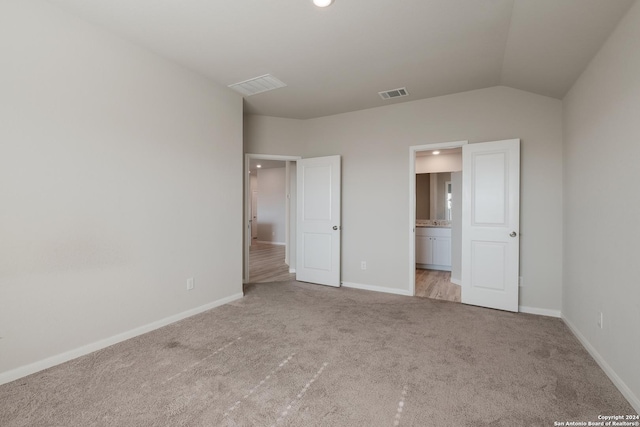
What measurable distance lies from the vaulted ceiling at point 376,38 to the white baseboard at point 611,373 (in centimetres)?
237

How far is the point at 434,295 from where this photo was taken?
420 centimetres

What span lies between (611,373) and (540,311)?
1424 millimetres

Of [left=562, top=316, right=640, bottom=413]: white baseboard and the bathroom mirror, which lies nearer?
[left=562, top=316, right=640, bottom=413]: white baseboard

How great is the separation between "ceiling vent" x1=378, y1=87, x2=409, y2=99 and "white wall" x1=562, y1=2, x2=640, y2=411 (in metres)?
1.70

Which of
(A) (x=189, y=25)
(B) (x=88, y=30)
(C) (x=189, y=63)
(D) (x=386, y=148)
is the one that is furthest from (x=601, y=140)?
(B) (x=88, y=30)

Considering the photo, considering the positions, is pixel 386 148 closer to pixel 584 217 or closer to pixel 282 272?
pixel 584 217

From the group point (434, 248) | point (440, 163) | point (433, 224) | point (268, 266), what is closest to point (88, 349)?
point (268, 266)

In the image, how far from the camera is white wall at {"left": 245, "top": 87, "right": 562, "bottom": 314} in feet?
11.0

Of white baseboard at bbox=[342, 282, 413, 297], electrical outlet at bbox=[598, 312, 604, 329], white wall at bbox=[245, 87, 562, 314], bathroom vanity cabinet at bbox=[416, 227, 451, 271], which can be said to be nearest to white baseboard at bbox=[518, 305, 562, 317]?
white wall at bbox=[245, 87, 562, 314]

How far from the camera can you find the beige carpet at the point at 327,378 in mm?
1699

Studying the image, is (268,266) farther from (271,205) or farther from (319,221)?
(271,205)

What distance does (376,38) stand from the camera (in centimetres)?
263

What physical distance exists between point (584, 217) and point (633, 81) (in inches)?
48.9

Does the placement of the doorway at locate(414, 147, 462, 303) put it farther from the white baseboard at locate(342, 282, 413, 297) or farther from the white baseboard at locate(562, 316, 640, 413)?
the white baseboard at locate(562, 316, 640, 413)
